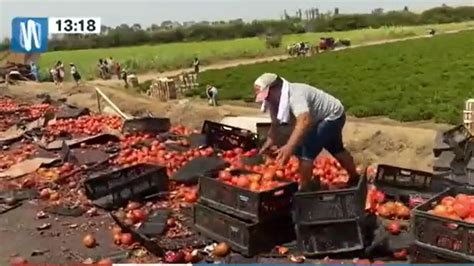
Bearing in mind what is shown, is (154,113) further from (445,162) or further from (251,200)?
(251,200)

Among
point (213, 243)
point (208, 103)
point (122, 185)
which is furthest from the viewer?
point (208, 103)

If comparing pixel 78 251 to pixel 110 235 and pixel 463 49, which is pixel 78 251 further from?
pixel 463 49

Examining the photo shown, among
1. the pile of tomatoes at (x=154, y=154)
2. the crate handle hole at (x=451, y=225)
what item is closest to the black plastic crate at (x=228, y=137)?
the pile of tomatoes at (x=154, y=154)

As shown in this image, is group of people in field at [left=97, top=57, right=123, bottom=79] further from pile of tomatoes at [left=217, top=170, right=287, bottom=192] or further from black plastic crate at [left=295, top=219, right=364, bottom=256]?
black plastic crate at [left=295, top=219, right=364, bottom=256]

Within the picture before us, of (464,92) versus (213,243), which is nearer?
(213,243)

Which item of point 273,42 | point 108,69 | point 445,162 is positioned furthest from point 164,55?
point 445,162

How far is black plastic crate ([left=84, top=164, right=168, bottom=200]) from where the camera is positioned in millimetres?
7961

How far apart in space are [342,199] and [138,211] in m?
2.43

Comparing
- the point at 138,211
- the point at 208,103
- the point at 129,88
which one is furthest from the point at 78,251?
the point at 129,88

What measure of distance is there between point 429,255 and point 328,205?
34.7 inches

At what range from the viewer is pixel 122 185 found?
7930 mm

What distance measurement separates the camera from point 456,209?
5.68m

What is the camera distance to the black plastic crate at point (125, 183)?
7961mm

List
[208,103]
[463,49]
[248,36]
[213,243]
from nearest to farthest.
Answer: [213,243] < [208,103] < [463,49] < [248,36]
